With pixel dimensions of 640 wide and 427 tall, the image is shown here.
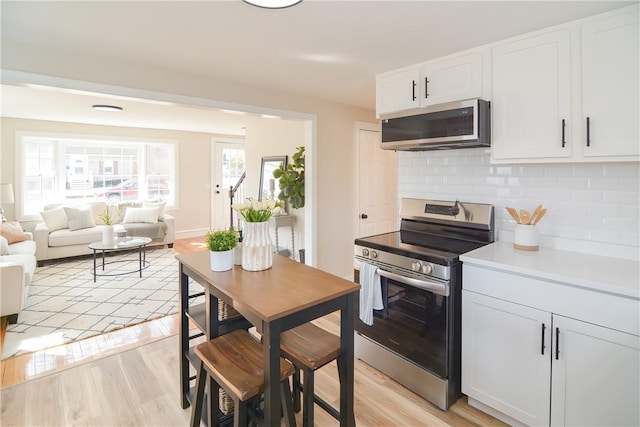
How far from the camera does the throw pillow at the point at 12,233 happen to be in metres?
4.52

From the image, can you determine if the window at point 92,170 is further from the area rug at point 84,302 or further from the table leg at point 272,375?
the table leg at point 272,375

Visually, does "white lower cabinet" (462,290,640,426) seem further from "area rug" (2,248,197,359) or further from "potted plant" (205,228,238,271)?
"area rug" (2,248,197,359)

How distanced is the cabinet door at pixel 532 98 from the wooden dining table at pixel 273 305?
1.47m

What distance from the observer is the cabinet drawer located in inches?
59.5

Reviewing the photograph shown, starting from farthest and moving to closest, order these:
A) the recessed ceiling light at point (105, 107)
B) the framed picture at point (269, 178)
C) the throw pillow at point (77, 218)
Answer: the throw pillow at point (77, 218), the framed picture at point (269, 178), the recessed ceiling light at point (105, 107)

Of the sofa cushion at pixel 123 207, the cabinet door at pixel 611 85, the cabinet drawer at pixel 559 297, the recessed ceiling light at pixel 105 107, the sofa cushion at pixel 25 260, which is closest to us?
the cabinet drawer at pixel 559 297

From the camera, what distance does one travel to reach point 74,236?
547cm

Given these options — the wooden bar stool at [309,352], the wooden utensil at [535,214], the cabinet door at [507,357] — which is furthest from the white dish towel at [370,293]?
the wooden utensil at [535,214]

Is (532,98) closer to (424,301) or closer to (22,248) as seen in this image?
(424,301)

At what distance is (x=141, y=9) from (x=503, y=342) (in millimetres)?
2762

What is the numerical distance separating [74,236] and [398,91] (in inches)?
219

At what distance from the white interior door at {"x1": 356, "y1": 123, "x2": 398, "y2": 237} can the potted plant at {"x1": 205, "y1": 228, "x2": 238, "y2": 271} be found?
2.76m

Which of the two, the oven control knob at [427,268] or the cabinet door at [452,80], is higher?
the cabinet door at [452,80]

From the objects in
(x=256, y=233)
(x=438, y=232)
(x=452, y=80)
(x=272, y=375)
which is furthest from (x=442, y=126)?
(x=272, y=375)
